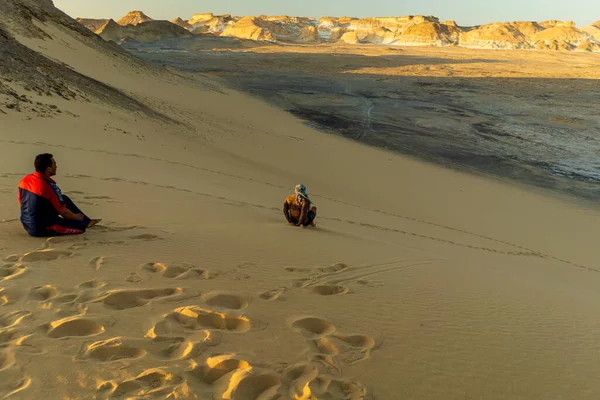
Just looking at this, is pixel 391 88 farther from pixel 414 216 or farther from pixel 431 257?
pixel 431 257

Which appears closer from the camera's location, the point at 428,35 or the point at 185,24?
the point at 428,35

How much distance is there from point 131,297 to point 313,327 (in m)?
1.29

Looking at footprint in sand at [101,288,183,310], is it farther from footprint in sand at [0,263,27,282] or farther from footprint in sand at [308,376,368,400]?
footprint in sand at [308,376,368,400]

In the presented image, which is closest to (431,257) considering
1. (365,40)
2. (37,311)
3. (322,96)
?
(37,311)

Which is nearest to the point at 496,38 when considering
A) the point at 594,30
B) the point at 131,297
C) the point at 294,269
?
the point at 594,30

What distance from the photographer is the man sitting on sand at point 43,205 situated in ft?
13.3

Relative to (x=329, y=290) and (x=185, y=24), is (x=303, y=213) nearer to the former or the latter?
(x=329, y=290)

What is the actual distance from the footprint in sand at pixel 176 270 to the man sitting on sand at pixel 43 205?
111 cm

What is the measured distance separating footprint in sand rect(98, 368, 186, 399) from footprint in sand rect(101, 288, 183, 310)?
2.73 ft

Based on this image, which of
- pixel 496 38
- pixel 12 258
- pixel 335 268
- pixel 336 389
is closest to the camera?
pixel 336 389

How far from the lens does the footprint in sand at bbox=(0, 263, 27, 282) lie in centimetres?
324

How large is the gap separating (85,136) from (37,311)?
7.49 metres

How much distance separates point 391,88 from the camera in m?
29.1

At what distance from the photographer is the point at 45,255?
3.73 metres
